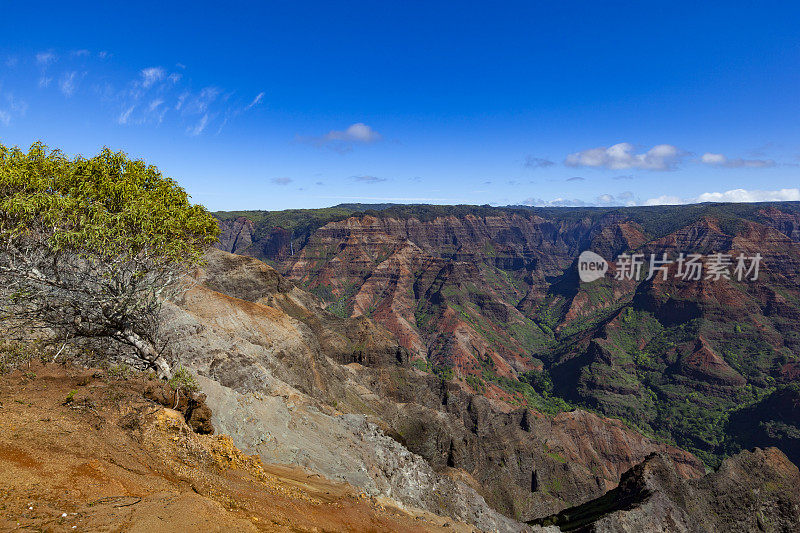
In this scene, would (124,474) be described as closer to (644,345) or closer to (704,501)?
(704,501)

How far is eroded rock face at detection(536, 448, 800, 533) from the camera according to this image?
1380 inches

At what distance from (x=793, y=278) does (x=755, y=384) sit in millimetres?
82305

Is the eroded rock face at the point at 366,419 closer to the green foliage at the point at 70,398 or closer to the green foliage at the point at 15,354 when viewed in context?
the green foliage at the point at 15,354

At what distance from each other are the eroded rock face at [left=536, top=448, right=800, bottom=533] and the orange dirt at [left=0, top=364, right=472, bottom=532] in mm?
31643

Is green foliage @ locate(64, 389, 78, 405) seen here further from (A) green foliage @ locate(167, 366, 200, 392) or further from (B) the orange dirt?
(A) green foliage @ locate(167, 366, 200, 392)

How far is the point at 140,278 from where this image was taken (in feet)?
50.0

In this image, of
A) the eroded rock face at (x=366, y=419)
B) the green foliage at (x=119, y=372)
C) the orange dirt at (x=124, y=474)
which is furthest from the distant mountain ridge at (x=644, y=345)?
the orange dirt at (x=124, y=474)

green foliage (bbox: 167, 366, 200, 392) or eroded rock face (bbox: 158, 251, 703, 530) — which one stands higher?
green foliage (bbox: 167, 366, 200, 392)

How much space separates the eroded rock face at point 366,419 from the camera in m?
25.9

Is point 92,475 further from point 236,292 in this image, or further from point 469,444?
point 236,292

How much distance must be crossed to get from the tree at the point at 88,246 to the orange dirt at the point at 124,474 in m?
2.51

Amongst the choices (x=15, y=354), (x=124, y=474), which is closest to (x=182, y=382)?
(x=124, y=474)

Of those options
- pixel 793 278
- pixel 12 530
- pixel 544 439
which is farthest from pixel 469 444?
pixel 793 278

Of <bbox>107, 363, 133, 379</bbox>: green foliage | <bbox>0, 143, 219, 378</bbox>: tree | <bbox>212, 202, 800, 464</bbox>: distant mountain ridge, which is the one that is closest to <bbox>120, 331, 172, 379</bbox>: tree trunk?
<bbox>0, 143, 219, 378</bbox>: tree
